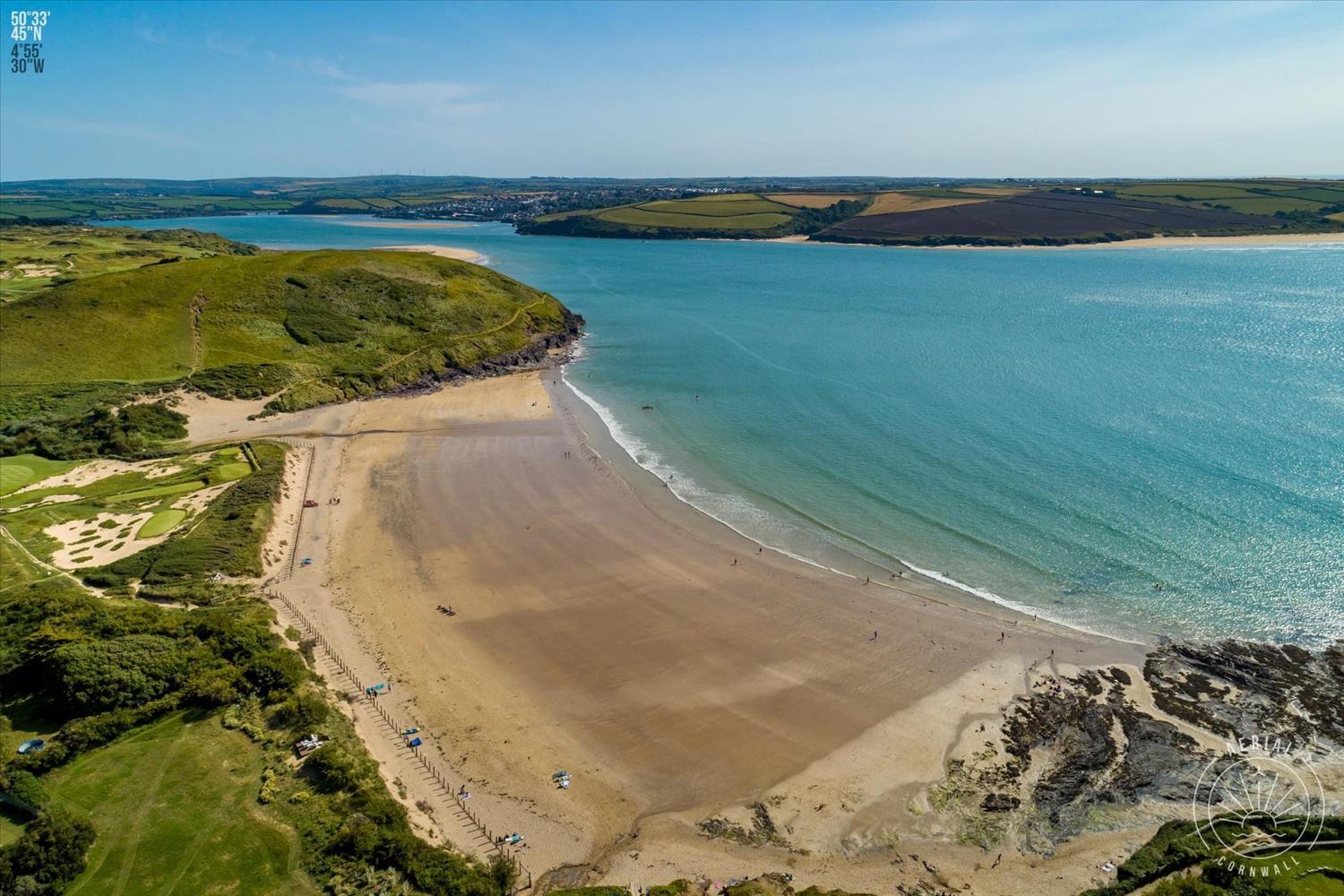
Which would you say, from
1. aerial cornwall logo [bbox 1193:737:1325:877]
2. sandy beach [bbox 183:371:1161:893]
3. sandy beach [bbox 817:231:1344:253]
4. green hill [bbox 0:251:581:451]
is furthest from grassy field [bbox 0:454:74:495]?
sandy beach [bbox 817:231:1344:253]

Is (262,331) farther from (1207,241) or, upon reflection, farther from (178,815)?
(1207,241)

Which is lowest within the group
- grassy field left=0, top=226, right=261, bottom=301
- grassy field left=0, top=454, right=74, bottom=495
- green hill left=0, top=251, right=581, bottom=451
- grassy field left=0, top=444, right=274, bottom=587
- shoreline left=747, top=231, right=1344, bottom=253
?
grassy field left=0, top=444, right=274, bottom=587

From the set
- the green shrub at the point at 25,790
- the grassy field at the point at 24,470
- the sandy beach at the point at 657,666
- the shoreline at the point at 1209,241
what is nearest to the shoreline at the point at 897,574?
the sandy beach at the point at 657,666

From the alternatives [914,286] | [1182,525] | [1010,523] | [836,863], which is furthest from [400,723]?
[914,286]

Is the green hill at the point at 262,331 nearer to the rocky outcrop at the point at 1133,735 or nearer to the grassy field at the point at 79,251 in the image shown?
the grassy field at the point at 79,251

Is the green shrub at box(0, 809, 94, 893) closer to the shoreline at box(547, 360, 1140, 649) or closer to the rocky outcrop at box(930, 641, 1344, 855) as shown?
the rocky outcrop at box(930, 641, 1344, 855)
